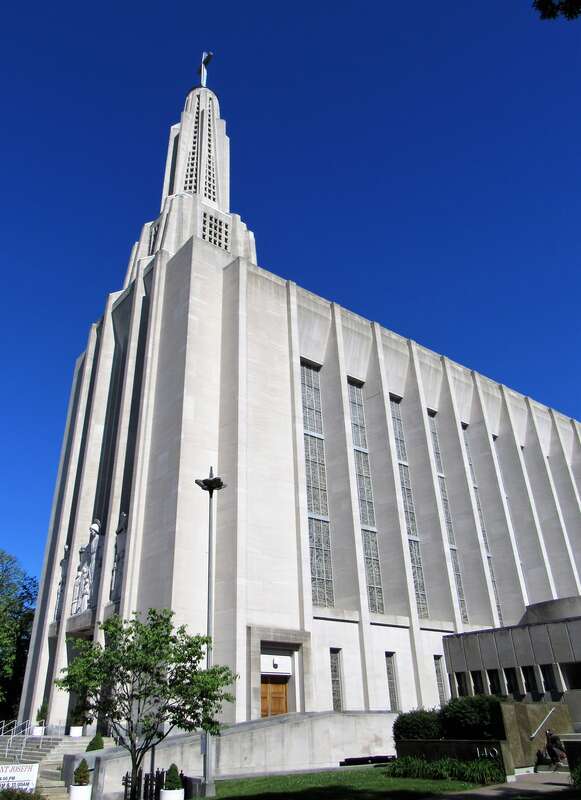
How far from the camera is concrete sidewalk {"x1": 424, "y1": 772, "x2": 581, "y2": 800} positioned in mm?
12250

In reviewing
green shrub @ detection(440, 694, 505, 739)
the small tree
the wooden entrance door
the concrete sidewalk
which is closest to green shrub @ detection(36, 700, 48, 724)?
the wooden entrance door

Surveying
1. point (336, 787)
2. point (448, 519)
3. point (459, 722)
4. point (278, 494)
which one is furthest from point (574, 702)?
point (448, 519)

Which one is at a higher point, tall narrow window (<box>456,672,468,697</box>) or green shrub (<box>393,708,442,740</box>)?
tall narrow window (<box>456,672,468,697</box>)

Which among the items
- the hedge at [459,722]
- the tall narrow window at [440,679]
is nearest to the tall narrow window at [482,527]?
the tall narrow window at [440,679]

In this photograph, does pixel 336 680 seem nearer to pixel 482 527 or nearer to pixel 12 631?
pixel 482 527

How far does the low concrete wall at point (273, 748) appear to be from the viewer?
17141 mm

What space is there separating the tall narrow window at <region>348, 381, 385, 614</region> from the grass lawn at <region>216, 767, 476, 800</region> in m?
15.1

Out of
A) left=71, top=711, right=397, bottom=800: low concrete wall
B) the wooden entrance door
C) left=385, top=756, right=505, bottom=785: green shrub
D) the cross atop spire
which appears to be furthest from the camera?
the cross atop spire

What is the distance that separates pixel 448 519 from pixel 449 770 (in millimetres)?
24648

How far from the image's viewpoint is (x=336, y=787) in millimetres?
14688

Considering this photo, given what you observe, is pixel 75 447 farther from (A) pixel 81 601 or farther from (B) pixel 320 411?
(B) pixel 320 411

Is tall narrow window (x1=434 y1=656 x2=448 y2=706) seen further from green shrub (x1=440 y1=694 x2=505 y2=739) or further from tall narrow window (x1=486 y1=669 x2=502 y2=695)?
green shrub (x1=440 y1=694 x2=505 y2=739)

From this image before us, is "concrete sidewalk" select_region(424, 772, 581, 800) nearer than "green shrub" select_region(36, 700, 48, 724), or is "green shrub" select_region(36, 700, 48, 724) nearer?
"concrete sidewalk" select_region(424, 772, 581, 800)

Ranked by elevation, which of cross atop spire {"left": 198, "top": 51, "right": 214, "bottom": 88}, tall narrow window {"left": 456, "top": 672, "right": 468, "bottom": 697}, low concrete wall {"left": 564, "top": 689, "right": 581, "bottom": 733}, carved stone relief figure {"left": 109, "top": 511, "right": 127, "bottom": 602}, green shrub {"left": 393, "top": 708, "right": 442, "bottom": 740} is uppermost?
cross atop spire {"left": 198, "top": 51, "right": 214, "bottom": 88}
